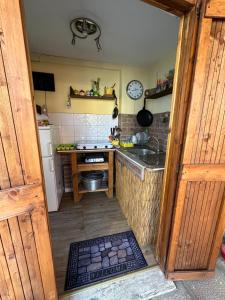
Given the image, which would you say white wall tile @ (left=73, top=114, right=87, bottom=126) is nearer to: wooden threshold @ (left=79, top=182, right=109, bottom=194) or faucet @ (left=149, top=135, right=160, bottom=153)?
wooden threshold @ (left=79, top=182, right=109, bottom=194)

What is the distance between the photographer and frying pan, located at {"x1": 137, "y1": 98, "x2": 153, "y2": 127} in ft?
8.39

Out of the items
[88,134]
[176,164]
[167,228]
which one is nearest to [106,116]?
[88,134]

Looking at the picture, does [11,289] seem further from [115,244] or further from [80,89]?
[80,89]

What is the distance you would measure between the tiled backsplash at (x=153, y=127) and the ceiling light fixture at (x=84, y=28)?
1319 millimetres

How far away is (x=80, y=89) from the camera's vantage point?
2.48m

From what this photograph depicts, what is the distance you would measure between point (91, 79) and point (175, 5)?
184 centimetres

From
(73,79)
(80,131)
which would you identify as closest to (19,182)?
(80,131)

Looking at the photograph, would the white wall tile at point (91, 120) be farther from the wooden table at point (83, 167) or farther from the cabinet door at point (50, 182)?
the cabinet door at point (50, 182)

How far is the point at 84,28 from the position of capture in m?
1.54

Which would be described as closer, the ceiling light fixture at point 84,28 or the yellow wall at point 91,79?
the ceiling light fixture at point 84,28

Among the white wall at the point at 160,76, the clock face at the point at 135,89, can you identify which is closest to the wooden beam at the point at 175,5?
the white wall at the point at 160,76

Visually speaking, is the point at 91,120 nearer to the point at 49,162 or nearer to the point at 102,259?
the point at 49,162

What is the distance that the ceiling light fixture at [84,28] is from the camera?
147cm

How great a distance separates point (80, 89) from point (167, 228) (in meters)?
2.39
